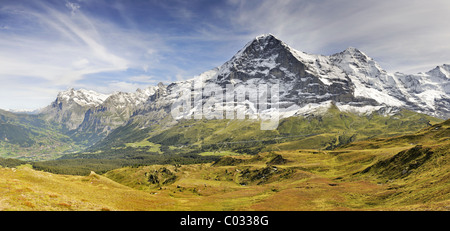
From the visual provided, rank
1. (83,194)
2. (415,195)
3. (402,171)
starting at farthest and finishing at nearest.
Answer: (402,171)
(83,194)
(415,195)

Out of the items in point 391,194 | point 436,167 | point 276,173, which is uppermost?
point 436,167

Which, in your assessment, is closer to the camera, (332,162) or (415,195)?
(415,195)

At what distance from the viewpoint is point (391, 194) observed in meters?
66.2
